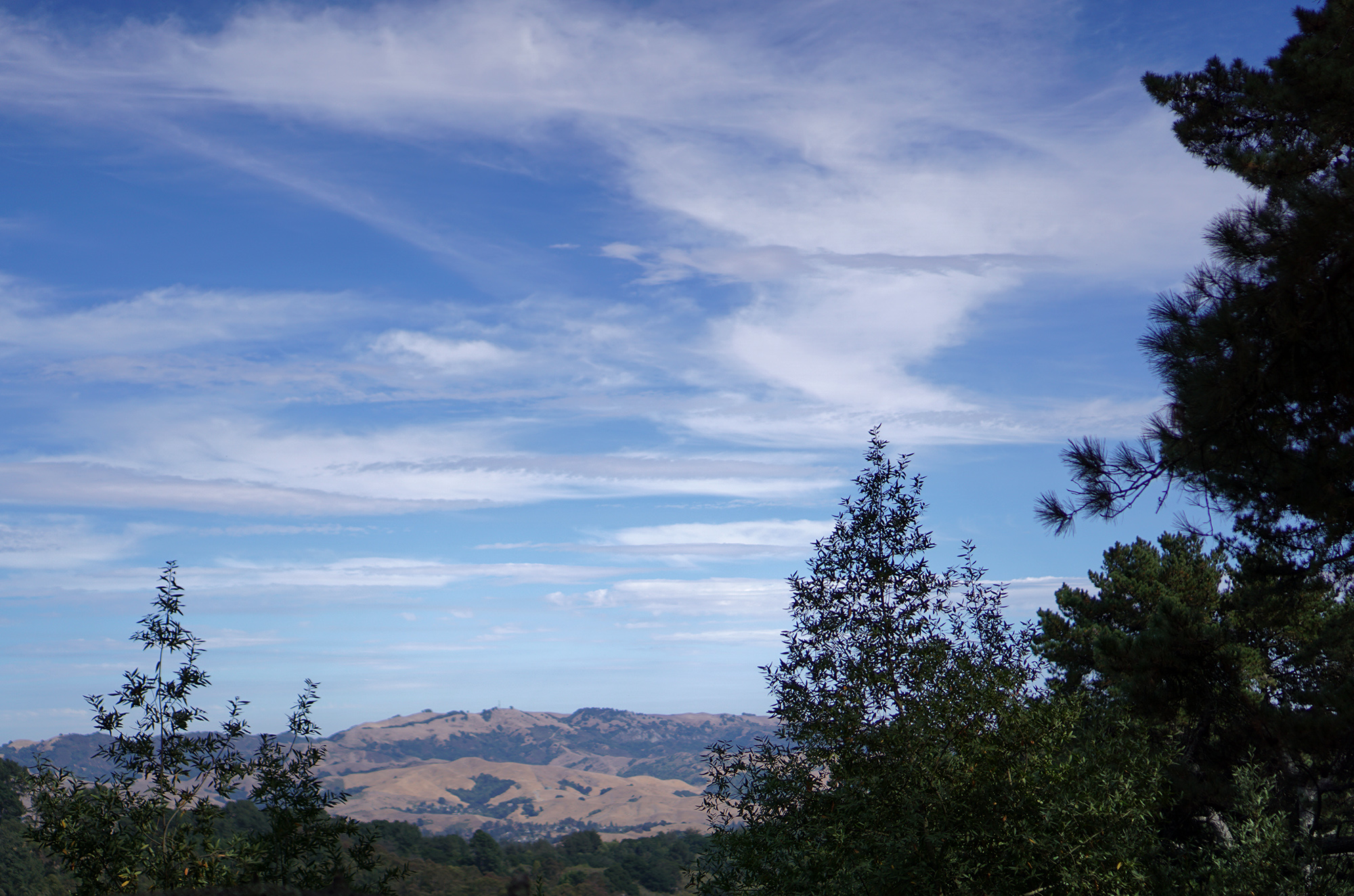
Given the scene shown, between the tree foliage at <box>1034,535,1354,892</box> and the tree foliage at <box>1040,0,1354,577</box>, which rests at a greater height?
the tree foliage at <box>1040,0,1354,577</box>

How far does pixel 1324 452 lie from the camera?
9.84 m

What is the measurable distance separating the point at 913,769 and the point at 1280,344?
6.19m

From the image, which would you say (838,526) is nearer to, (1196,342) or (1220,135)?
(1196,342)

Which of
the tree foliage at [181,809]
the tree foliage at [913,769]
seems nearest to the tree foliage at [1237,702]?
the tree foliage at [913,769]

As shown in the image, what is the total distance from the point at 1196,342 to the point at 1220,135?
4906 mm

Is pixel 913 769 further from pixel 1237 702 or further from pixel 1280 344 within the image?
pixel 1237 702

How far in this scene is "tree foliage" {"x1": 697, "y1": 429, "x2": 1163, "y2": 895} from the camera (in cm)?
1061

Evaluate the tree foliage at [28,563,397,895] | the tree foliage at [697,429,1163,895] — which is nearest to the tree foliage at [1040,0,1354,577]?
the tree foliage at [697,429,1163,895]

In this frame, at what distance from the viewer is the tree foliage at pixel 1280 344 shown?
890 centimetres

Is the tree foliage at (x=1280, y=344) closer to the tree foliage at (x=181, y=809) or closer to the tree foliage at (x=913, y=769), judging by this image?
the tree foliage at (x=913, y=769)

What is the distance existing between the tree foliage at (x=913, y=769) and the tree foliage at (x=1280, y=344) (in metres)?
2.85

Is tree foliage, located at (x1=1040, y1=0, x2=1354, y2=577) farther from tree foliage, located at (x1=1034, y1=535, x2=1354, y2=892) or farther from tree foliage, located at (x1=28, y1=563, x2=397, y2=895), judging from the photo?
tree foliage, located at (x1=28, y1=563, x2=397, y2=895)

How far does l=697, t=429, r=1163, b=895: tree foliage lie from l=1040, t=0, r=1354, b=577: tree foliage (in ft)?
9.36

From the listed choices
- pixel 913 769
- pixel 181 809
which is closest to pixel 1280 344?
pixel 913 769
